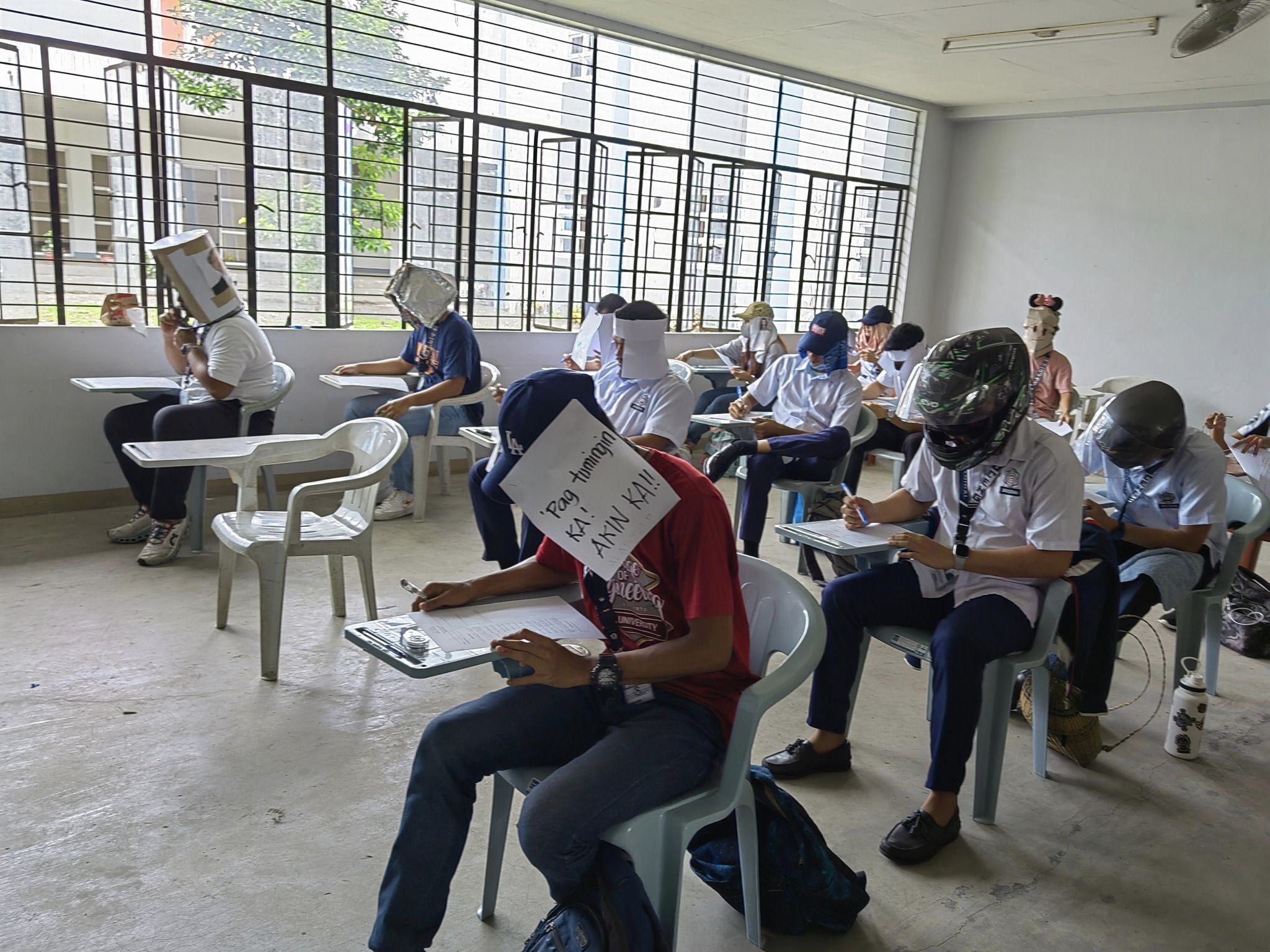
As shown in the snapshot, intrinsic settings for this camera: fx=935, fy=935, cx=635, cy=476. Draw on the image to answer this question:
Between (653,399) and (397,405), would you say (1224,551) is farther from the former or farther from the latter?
(397,405)

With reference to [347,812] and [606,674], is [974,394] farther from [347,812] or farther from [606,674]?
[347,812]

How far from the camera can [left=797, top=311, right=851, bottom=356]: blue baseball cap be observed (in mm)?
4293

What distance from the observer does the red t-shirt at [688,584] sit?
5.16ft

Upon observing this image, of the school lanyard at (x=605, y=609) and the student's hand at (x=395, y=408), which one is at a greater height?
the school lanyard at (x=605, y=609)

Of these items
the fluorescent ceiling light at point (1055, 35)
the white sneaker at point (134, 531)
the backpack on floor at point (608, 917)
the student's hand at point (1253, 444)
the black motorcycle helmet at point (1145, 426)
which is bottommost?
the white sneaker at point (134, 531)

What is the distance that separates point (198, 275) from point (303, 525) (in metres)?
1.40

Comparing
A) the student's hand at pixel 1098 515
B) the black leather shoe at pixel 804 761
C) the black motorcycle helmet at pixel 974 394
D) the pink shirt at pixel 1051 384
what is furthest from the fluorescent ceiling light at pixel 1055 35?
the black leather shoe at pixel 804 761

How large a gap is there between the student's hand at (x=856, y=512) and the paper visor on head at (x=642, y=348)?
148 cm

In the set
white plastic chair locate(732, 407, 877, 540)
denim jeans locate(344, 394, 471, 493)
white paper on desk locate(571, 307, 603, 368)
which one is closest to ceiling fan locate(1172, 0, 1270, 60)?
white plastic chair locate(732, 407, 877, 540)

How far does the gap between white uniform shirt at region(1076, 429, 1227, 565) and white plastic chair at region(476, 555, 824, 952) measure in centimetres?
172

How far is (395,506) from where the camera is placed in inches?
194

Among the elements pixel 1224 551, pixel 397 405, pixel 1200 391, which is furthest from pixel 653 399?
pixel 1200 391

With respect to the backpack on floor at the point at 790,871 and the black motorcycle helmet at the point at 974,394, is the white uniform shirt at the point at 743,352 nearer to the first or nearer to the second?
the black motorcycle helmet at the point at 974,394

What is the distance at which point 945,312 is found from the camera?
356 inches
